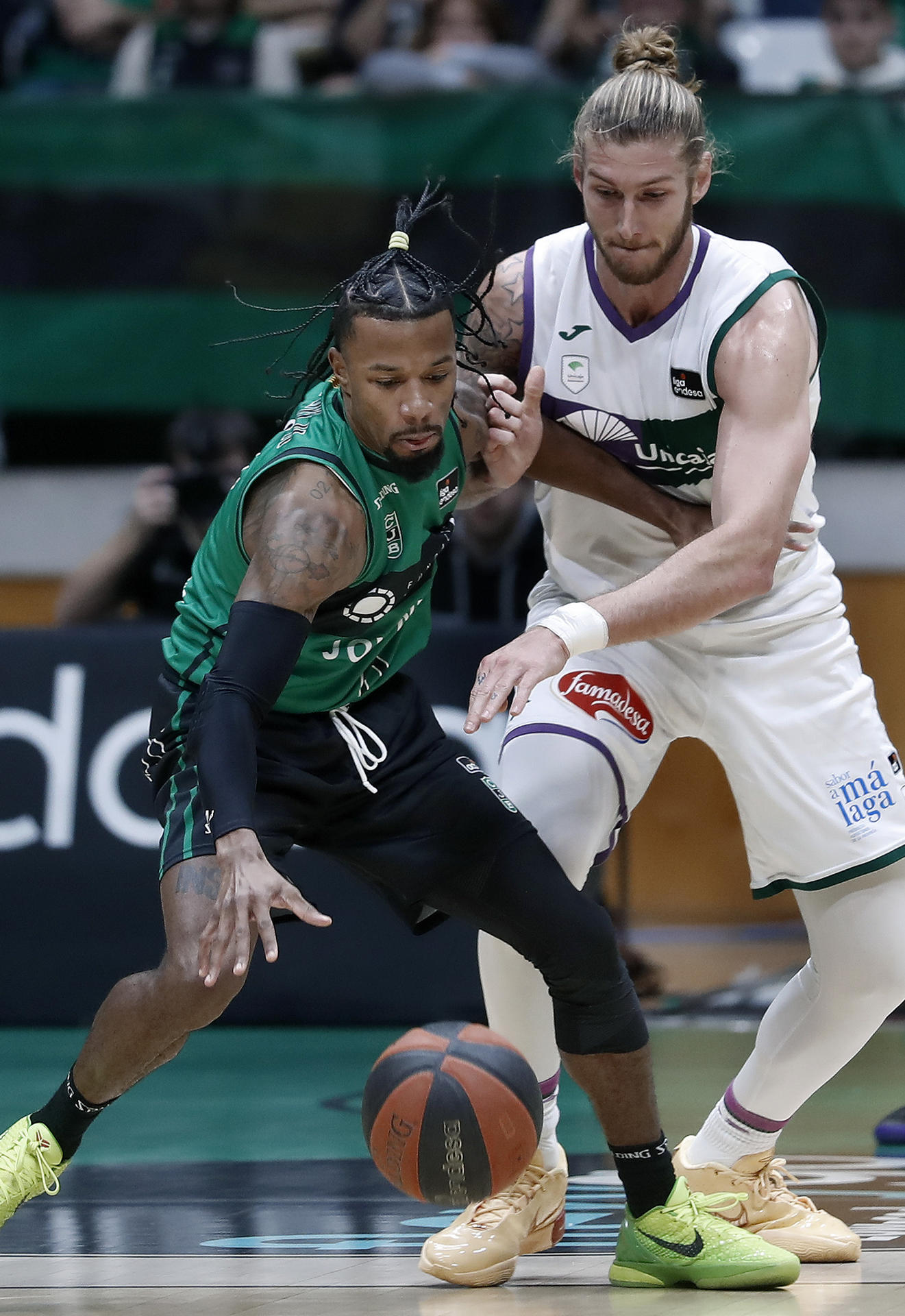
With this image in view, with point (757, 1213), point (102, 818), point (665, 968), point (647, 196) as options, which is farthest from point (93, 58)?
point (757, 1213)

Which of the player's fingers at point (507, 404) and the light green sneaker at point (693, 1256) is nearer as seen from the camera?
the light green sneaker at point (693, 1256)

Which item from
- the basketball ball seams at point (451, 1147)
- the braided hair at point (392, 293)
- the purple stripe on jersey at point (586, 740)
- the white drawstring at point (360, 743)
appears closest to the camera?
the basketball ball seams at point (451, 1147)

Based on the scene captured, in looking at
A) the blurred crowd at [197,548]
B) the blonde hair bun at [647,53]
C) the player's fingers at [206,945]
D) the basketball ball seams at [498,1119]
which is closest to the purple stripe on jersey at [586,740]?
the basketball ball seams at [498,1119]

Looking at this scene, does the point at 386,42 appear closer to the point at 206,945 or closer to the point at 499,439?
the point at 499,439

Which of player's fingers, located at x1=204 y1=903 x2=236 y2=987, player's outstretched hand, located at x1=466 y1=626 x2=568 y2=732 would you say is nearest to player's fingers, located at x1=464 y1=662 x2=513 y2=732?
player's outstretched hand, located at x1=466 y1=626 x2=568 y2=732

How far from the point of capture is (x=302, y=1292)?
371cm

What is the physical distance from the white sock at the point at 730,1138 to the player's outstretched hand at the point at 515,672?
133cm

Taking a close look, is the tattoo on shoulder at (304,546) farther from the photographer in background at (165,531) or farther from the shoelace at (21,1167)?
the photographer in background at (165,531)

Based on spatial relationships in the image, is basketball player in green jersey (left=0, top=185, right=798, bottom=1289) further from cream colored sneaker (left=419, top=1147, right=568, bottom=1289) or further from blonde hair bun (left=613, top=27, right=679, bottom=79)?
blonde hair bun (left=613, top=27, right=679, bottom=79)

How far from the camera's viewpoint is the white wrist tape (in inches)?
146

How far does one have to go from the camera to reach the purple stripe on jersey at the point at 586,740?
4.24 meters

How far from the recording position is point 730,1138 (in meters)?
4.38

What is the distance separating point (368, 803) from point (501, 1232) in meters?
0.95

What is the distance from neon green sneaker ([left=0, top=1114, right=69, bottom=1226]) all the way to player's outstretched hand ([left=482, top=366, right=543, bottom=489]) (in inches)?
65.8
